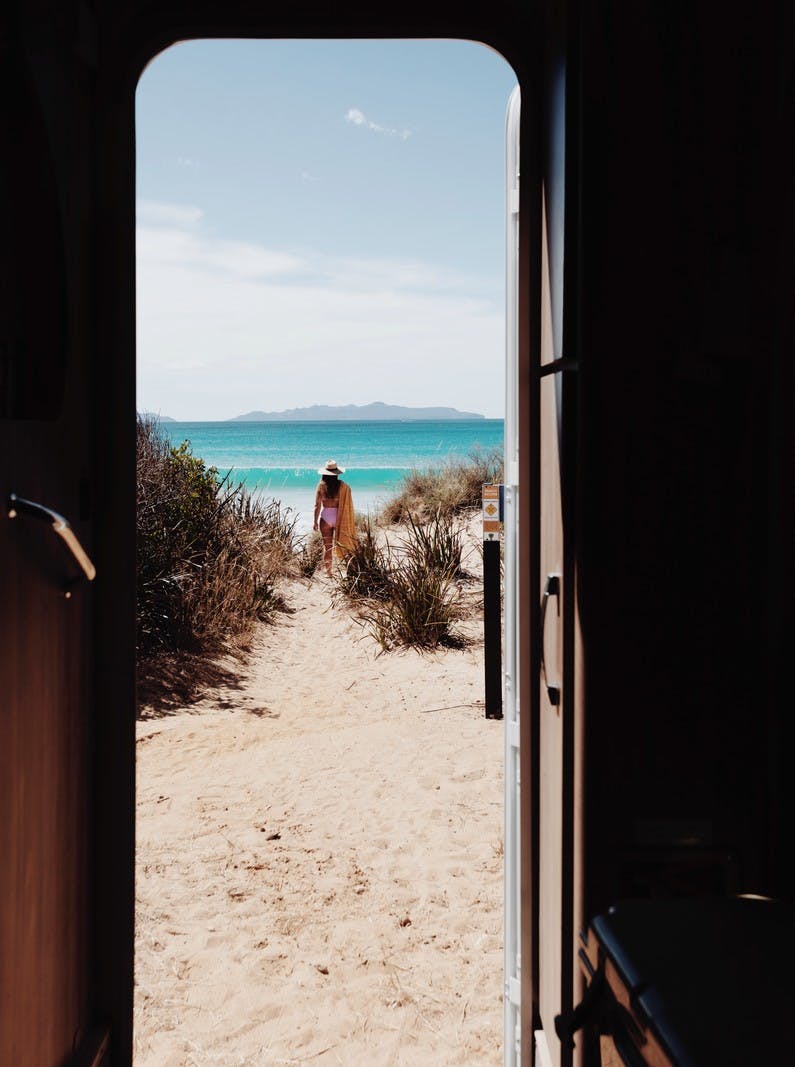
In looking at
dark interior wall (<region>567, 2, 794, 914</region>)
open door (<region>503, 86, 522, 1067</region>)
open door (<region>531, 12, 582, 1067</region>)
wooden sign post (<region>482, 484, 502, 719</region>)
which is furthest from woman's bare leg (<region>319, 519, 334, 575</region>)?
dark interior wall (<region>567, 2, 794, 914</region>)

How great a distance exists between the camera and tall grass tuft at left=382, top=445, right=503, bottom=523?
11.4 metres

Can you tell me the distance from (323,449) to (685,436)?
3921 cm

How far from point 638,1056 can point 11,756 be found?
0.92 metres

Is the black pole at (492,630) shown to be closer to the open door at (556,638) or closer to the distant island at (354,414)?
the open door at (556,638)

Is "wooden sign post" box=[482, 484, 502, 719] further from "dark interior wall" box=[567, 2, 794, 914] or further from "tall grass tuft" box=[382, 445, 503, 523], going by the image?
"tall grass tuft" box=[382, 445, 503, 523]

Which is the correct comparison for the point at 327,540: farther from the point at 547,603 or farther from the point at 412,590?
the point at 547,603

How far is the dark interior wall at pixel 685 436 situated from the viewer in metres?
1.37

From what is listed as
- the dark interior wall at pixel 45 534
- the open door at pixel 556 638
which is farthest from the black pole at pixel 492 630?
the dark interior wall at pixel 45 534

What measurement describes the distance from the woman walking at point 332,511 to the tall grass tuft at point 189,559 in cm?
122

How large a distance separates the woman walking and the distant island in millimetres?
53680

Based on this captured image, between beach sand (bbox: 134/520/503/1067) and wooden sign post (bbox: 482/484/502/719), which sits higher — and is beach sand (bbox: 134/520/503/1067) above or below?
below

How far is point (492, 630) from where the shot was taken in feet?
15.7

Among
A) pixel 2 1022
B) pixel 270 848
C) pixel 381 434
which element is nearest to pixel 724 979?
pixel 2 1022

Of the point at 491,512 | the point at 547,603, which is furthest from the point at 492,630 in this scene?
the point at 547,603
